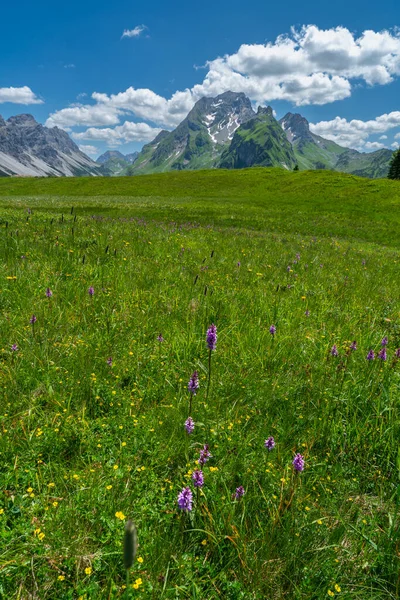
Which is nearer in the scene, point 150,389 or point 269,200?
point 150,389

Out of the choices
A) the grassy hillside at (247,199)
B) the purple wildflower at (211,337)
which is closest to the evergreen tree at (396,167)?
the grassy hillside at (247,199)

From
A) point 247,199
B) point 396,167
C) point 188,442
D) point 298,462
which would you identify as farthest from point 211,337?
point 396,167

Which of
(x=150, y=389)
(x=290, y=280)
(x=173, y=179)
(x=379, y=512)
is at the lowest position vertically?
(x=379, y=512)

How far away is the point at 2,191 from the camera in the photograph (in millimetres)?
68938

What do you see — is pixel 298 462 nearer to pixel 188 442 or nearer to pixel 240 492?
pixel 240 492

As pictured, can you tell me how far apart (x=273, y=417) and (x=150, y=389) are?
50.2 inches

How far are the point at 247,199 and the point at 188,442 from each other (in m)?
53.9

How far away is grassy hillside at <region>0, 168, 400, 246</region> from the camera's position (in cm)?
2745

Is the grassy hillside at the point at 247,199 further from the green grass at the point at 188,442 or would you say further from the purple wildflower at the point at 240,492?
the purple wildflower at the point at 240,492

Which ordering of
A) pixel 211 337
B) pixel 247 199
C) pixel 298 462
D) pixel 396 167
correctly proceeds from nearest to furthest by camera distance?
pixel 298 462 < pixel 211 337 < pixel 247 199 < pixel 396 167

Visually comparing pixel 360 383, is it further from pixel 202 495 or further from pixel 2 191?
pixel 2 191

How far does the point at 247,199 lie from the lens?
53.1m

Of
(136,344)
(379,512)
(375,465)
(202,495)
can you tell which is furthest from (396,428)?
(136,344)

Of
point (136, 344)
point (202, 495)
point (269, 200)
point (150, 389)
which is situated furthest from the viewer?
point (269, 200)
